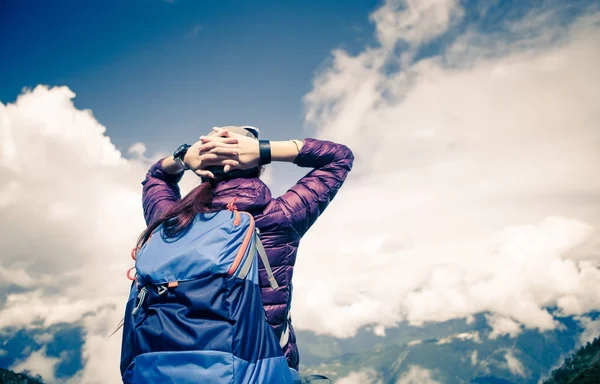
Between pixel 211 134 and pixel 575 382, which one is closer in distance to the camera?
pixel 211 134

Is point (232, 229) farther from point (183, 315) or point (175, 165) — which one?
point (175, 165)

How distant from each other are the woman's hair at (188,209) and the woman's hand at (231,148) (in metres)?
0.14

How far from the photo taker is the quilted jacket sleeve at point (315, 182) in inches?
147

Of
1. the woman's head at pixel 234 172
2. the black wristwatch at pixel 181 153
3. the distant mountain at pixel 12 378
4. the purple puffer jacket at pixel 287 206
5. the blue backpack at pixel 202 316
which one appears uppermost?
the distant mountain at pixel 12 378

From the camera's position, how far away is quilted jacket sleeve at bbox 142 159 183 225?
4368 millimetres

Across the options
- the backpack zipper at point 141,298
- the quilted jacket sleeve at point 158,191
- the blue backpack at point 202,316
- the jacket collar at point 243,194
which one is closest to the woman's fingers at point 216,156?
the jacket collar at point 243,194

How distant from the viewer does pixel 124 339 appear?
10.1 ft

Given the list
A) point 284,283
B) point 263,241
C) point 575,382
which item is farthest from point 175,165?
point 575,382

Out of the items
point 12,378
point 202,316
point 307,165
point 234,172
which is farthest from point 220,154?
point 12,378

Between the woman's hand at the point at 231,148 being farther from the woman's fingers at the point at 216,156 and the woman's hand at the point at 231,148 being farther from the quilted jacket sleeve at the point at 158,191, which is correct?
the quilted jacket sleeve at the point at 158,191

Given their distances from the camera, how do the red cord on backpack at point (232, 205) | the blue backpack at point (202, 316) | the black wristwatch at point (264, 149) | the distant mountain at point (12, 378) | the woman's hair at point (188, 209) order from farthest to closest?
the distant mountain at point (12, 378), the black wristwatch at point (264, 149), the red cord on backpack at point (232, 205), the woman's hair at point (188, 209), the blue backpack at point (202, 316)

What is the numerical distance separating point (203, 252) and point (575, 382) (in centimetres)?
14114

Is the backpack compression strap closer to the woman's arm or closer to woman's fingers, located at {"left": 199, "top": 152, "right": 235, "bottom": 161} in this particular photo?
the woman's arm

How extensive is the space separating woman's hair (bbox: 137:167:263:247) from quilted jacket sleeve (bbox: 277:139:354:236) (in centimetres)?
54
